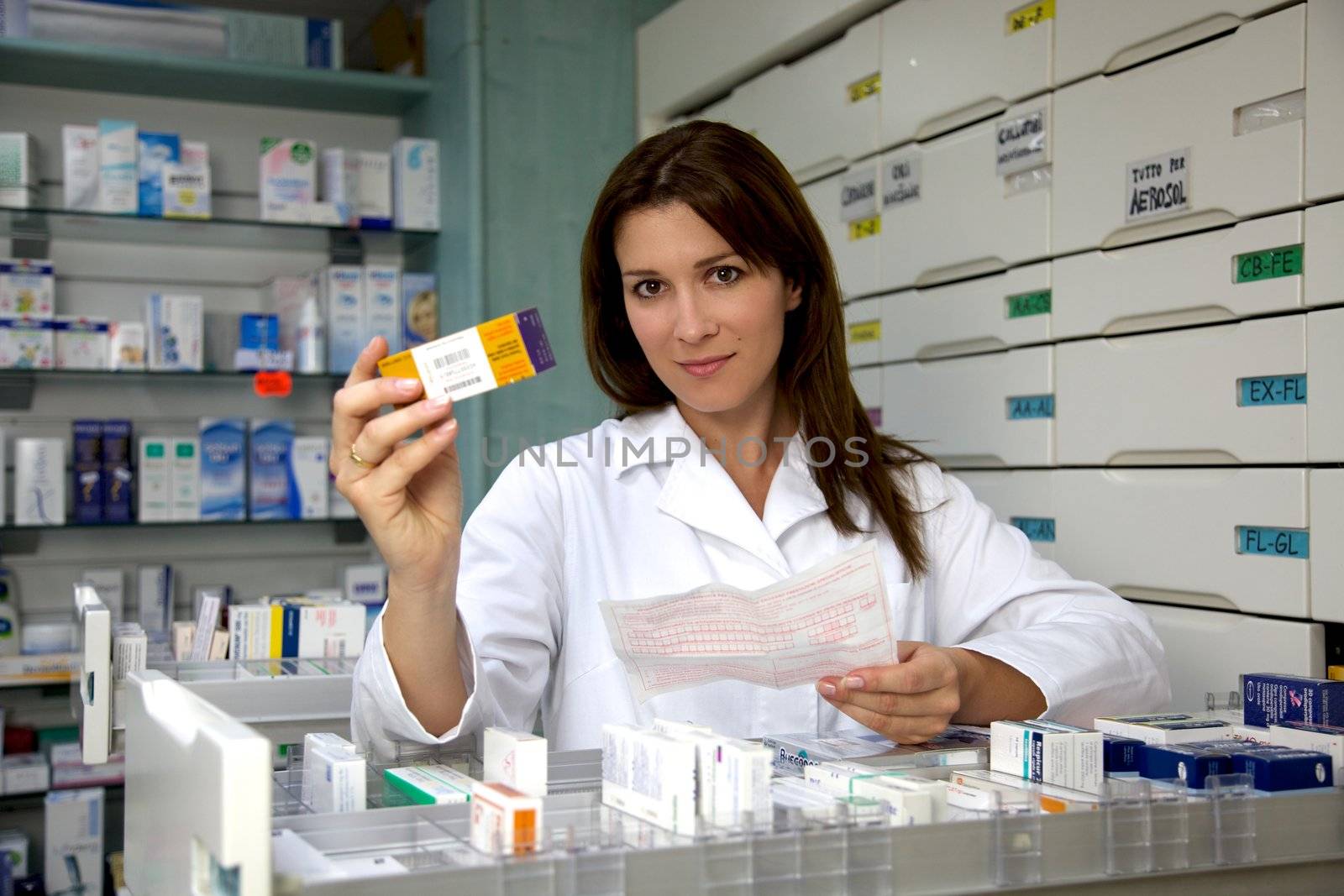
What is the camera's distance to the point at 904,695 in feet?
4.22

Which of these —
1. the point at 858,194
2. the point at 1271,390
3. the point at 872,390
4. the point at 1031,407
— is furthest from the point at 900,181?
the point at 1271,390

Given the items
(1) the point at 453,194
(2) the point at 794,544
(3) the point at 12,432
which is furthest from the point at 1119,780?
(3) the point at 12,432

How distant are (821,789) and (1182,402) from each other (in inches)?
56.2

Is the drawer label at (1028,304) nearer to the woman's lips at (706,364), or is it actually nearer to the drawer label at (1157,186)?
the drawer label at (1157,186)

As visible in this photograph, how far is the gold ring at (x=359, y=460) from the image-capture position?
1107 mm

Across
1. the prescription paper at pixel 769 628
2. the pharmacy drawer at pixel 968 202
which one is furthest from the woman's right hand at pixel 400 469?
the pharmacy drawer at pixel 968 202

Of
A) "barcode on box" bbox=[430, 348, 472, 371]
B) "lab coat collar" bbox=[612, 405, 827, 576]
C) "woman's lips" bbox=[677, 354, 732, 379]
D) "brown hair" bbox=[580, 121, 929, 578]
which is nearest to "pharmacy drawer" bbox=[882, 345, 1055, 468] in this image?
"brown hair" bbox=[580, 121, 929, 578]

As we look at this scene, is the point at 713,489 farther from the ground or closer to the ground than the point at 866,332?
closer to the ground

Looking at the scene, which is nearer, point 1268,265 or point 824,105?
point 1268,265

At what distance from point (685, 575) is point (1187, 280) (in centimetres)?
104

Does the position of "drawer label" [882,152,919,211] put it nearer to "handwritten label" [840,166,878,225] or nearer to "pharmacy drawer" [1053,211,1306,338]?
"handwritten label" [840,166,878,225]

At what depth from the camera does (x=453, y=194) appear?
3.99 metres

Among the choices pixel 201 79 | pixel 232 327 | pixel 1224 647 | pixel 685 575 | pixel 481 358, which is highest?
pixel 201 79

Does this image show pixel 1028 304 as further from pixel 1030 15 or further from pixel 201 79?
pixel 201 79
